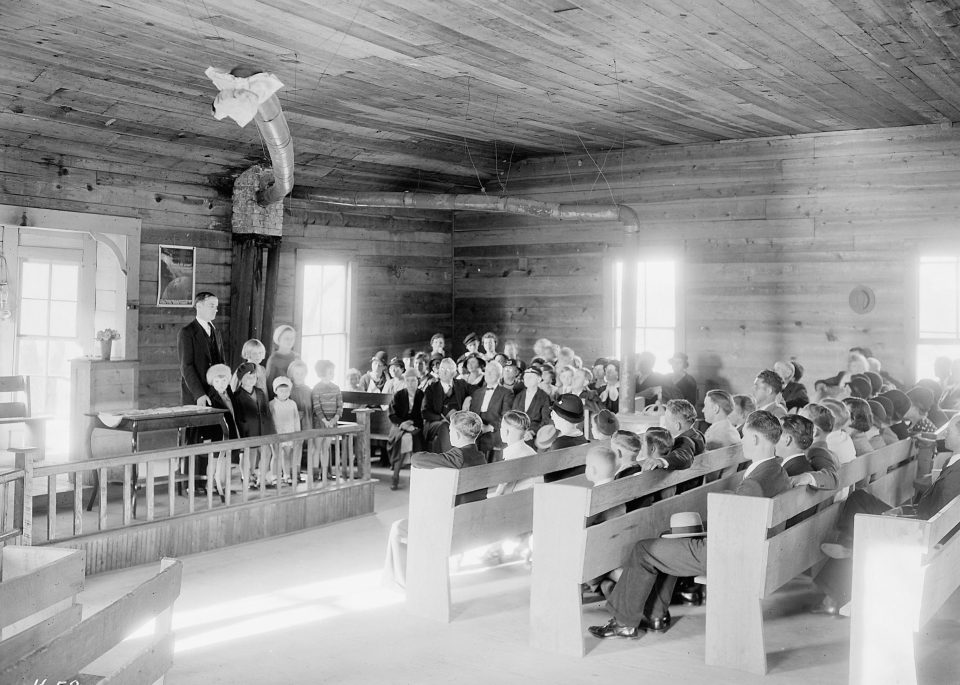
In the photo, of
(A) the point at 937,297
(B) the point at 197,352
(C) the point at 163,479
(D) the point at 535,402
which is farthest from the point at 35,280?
(A) the point at 937,297

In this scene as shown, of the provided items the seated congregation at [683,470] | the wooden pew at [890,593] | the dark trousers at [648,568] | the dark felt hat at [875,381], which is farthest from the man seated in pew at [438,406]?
the wooden pew at [890,593]

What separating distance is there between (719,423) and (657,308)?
17.4 feet

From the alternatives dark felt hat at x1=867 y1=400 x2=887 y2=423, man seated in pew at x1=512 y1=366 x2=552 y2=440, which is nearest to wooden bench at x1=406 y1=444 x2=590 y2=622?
dark felt hat at x1=867 y1=400 x2=887 y2=423

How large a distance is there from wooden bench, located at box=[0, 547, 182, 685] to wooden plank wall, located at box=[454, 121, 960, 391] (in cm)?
918

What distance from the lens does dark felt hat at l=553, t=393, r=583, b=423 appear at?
7289 mm

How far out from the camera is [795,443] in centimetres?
532

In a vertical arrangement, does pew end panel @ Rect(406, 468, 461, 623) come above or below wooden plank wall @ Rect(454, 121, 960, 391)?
below

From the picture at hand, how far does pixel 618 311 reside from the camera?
12.4 m

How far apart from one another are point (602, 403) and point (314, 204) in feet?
13.9

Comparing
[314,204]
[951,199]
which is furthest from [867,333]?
[314,204]

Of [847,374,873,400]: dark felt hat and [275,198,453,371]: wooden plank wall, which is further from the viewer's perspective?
[275,198,453,371]: wooden plank wall

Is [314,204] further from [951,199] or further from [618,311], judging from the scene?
[951,199]

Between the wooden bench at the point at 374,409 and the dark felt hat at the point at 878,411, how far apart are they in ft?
15.0

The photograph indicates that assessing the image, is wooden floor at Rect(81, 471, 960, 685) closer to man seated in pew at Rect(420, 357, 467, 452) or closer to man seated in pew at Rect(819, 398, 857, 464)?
man seated in pew at Rect(819, 398, 857, 464)
